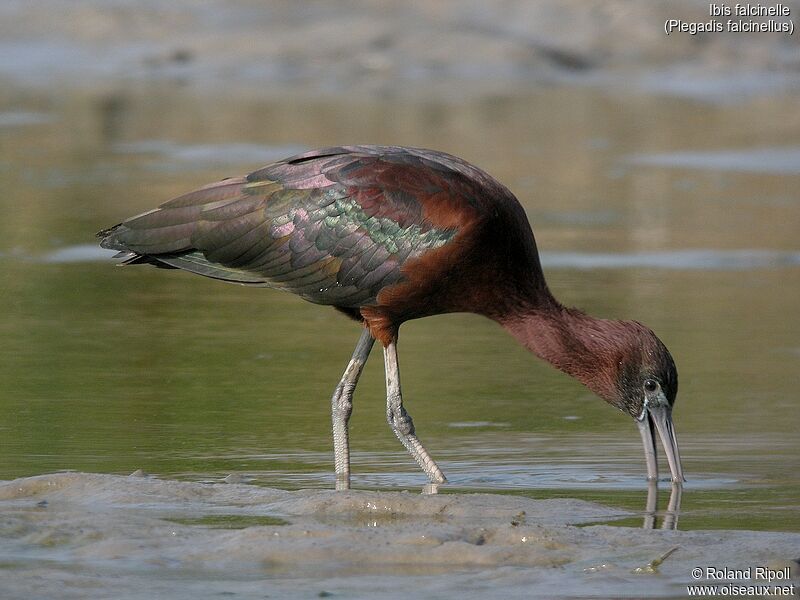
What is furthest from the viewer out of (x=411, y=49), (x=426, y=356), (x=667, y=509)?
(x=411, y=49)

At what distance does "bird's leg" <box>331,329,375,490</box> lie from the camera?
742 centimetres

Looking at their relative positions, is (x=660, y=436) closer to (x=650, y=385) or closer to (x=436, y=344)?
(x=650, y=385)

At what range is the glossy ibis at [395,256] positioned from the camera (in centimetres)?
750

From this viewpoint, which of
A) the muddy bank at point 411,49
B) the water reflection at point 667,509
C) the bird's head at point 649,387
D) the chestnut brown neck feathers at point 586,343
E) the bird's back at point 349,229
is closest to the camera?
the water reflection at point 667,509

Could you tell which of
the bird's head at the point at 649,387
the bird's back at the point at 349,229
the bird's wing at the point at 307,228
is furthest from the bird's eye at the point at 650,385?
the bird's wing at the point at 307,228

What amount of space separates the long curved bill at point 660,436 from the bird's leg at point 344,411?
123cm

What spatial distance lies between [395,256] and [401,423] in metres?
0.71

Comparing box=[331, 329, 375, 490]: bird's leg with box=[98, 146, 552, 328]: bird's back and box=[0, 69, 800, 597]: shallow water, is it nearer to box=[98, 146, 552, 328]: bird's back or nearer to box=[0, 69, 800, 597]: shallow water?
box=[0, 69, 800, 597]: shallow water

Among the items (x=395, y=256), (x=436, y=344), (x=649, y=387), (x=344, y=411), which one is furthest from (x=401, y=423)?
(x=436, y=344)

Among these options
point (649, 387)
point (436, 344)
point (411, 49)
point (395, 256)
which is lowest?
point (436, 344)

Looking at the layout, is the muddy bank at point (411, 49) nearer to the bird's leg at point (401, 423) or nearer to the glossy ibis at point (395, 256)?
the glossy ibis at point (395, 256)

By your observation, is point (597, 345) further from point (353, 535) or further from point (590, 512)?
point (353, 535)

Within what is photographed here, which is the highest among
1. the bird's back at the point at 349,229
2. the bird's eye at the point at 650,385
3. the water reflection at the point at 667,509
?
the bird's back at the point at 349,229

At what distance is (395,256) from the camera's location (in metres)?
7.63
